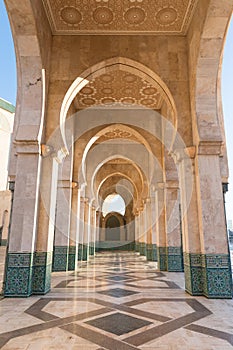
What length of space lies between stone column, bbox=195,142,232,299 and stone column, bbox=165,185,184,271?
2.70 meters

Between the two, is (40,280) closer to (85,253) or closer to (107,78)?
(107,78)

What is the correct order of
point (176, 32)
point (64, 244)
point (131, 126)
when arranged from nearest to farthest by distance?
1. point (176, 32)
2. point (64, 244)
3. point (131, 126)

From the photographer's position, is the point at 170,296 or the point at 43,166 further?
the point at 43,166

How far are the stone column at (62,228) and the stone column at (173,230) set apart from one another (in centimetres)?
Result: 253

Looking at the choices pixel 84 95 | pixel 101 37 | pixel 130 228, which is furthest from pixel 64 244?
pixel 130 228

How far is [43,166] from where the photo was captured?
445 cm

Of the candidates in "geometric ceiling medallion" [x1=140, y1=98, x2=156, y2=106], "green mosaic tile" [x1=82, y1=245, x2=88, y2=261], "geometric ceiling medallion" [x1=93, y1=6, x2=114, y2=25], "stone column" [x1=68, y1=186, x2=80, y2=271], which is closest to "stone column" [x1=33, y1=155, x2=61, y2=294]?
"geometric ceiling medallion" [x1=93, y1=6, x2=114, y2=25]

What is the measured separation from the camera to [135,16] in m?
4.65

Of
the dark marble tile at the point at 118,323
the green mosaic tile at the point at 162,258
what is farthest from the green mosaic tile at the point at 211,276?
the green mosaic tile at the point at 162,258

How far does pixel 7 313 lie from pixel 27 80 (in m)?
3.39

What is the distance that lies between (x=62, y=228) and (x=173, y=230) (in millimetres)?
2788

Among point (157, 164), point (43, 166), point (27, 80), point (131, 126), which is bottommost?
point (43, 166)

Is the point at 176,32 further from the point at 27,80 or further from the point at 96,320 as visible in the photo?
the point at 96,320

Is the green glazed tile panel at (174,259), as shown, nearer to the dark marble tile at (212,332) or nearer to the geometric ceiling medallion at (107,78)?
the dark marble tile at (212,332)
